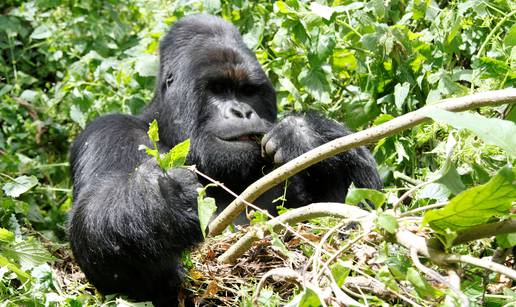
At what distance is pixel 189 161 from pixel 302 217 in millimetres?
1683

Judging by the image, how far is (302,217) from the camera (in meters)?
2.84

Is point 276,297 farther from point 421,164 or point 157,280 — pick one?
point 421,164

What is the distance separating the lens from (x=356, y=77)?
5410 mm

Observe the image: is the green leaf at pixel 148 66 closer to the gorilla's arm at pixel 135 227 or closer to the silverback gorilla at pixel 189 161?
the silverback gorilla at pixel 189 161

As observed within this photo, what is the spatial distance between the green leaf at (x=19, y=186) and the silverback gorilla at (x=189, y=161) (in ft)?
0.86

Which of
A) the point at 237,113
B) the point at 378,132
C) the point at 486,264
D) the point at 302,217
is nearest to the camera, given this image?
the point at 486,264

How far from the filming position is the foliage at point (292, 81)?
11.3ft

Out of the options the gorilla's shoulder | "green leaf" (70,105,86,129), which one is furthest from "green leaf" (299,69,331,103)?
"green leaf" (70,105,86,129)

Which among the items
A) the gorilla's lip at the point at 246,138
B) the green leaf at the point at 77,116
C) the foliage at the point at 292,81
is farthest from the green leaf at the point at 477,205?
the green leaf at the point at 77,116

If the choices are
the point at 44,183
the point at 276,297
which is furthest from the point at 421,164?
the point at 44,183

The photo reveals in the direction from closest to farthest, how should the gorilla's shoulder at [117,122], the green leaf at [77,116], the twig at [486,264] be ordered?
the twig at [486,264], the gorilla's shoulder at [117,122], the green leaf at [77,116]

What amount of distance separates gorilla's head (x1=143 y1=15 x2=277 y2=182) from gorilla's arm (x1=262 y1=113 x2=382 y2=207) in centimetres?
19

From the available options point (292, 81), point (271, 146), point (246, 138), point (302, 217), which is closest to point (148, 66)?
point (292, 81)

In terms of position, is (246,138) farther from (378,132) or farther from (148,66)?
(378,132)
